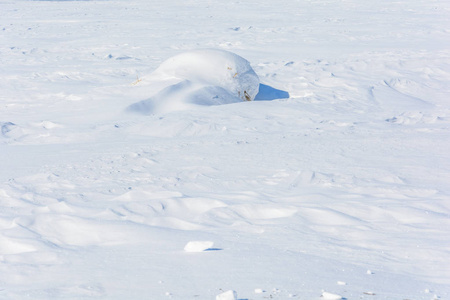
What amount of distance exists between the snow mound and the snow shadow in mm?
255

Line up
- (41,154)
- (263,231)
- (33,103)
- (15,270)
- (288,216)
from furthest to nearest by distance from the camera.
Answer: (33,103), (41,154), (288,216), (263,231), (15,270)

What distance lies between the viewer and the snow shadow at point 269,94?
7.54 meters

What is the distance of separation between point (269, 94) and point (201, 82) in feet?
3.34

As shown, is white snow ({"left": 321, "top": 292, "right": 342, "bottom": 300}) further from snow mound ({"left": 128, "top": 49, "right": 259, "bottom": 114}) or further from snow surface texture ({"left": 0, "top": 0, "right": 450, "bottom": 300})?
snow mound ({"left": 128, "top": 49, "right": 259, "bottom": 114})

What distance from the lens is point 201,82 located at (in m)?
7.18

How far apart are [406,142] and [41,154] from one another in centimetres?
324

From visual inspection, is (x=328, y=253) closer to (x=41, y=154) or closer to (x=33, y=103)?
(x=41, y=154)

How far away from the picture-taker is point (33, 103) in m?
7.17

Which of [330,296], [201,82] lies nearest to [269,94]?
[201,82]

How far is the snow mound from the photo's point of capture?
666cm

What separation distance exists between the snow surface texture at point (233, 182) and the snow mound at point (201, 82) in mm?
140

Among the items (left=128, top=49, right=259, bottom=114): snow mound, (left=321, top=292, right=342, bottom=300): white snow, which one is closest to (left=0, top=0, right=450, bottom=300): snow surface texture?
(left=321, top=292, right=342, bottom=300): white snow

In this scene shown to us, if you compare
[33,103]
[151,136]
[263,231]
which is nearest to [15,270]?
[263,231]

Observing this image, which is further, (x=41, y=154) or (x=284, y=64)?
(x=284, y=64)
